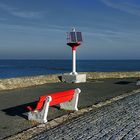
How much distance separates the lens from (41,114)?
27.6 ft

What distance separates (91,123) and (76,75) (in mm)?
12359

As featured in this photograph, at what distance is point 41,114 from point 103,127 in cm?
167

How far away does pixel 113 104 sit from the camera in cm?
1124

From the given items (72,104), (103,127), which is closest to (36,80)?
(72,104)

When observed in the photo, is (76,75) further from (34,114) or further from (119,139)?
(119,139)

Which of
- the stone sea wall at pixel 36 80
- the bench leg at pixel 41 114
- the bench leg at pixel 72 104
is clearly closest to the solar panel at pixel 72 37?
the stone sea wall at pixel 36 80

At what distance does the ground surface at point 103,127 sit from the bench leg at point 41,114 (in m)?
0.65

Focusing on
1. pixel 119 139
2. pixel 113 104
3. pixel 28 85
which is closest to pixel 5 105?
pixel 113 104

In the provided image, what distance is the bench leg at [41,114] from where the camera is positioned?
27.4 ft

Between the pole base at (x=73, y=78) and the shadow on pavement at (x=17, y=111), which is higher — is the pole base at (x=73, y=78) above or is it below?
above

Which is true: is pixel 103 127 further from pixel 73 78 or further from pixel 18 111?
→ pixel 73 78

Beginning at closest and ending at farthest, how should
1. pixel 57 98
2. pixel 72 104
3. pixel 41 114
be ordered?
1. pixel 41 114
2. pixel 57 98
3. pixel 72 104

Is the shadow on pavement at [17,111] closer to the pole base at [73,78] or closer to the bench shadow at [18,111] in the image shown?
the bench shadow at [18,111]

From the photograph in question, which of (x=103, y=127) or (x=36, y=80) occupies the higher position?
(x=36, y=80)
